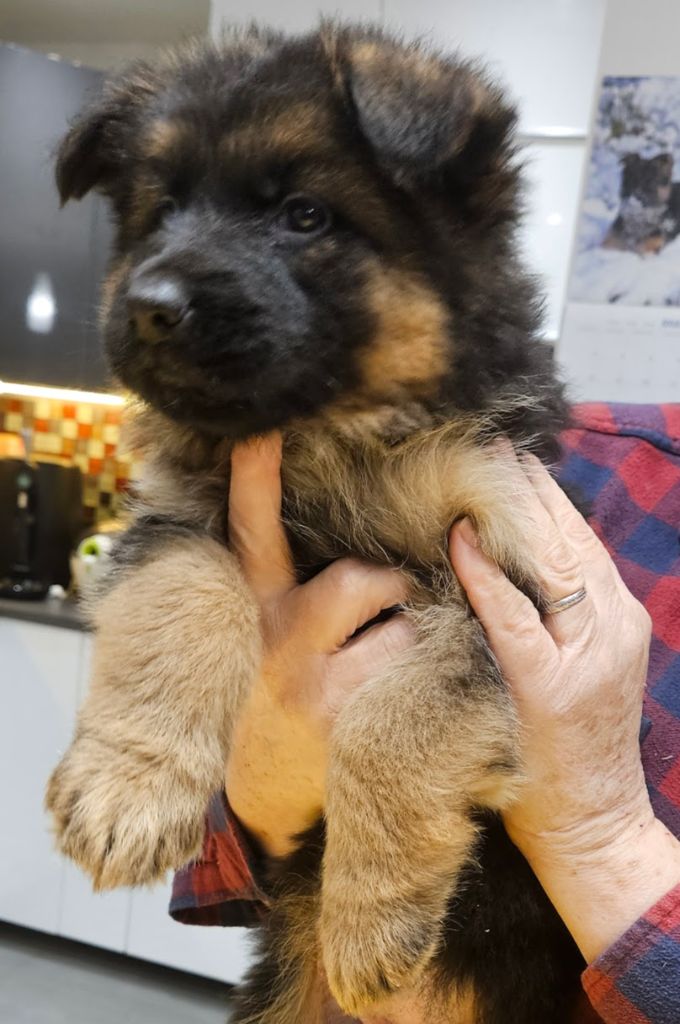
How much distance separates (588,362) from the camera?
114 inches

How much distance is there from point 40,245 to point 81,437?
90 cm

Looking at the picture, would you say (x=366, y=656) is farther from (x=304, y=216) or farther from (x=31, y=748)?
(x=31, y=748)

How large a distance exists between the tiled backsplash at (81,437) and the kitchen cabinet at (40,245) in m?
0.47

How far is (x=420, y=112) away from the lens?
108cm

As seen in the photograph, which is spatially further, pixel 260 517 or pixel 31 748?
pixel 31 748

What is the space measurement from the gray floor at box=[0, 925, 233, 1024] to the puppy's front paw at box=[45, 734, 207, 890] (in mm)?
2486

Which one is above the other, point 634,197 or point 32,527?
point 634,197

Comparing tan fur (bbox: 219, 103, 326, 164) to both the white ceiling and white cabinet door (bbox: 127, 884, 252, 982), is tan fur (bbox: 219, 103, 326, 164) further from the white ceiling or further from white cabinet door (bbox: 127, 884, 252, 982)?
the white ceiling

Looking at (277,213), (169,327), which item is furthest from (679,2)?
(169,327)

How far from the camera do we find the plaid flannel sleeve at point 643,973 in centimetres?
99

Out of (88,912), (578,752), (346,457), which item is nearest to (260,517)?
(346,457)

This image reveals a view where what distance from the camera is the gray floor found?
317 centimetres

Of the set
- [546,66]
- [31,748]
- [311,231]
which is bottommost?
[31,748]

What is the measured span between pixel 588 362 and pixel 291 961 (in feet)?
6.86
